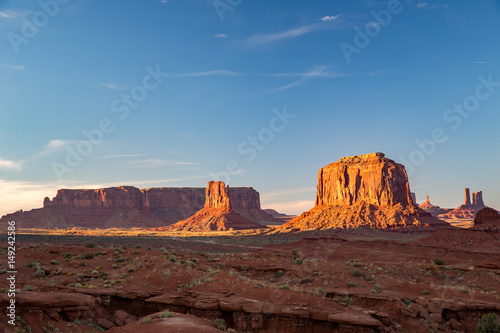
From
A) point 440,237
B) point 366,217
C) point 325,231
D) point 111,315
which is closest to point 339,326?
point 111,315

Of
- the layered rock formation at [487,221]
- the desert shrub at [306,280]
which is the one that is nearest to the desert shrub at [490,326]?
the desert shrub at [306,280]

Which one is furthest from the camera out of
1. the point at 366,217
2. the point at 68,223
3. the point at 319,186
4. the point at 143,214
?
the point at 143,214

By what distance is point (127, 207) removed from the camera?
16238 centimetres

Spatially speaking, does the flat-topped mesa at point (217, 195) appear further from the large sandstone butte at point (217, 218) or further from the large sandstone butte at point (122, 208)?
the large sandstone butte at point (122, 208)

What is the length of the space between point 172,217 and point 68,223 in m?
41.2

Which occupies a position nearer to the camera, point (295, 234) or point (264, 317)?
point (264, 317)

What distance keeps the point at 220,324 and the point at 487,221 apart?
61.8 meters

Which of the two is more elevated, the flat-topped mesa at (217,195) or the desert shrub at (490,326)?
the flat-topped mesa at (217,195)

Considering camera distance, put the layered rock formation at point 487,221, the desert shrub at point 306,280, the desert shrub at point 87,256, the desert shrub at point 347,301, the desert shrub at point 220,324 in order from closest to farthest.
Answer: the desert shrub at point 220,324
the desert shrub at point 347,301
the desert shrub at point 306,280
the desert shrub at point 87,256
the layered rock formation at point 487,221

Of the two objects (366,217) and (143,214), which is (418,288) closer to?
(366,217)

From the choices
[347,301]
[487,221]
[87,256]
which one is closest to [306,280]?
[347,301]

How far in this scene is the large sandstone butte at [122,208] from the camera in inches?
5778

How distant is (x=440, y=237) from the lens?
194 ft

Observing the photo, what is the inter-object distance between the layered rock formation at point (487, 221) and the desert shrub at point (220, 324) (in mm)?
57807
